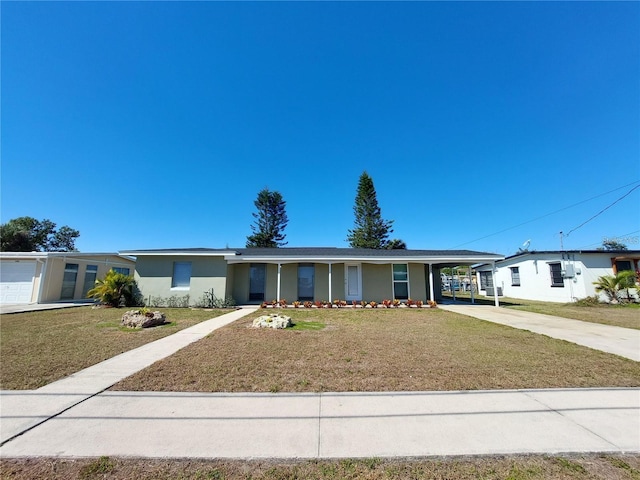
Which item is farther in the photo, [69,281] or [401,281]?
[69,281]

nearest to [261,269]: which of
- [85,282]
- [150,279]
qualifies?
[150,279]

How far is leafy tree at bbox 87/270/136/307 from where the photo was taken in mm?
12188

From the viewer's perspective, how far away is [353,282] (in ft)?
46.3

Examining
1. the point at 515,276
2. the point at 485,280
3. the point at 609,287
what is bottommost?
the point at 609,287

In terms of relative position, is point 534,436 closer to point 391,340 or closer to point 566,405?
point 566,405

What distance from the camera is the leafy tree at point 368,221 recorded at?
1373 inches

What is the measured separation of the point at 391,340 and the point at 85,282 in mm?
19434

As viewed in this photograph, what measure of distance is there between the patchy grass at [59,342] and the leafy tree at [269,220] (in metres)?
25.6

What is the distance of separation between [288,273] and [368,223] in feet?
75.6

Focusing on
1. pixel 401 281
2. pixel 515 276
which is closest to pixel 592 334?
pixel 401 281

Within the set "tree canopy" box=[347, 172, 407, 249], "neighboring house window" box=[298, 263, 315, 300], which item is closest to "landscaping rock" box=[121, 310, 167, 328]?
"neighboring house window" box=[298, 263, 315, 300]

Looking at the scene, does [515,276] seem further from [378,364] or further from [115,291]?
[115,291]

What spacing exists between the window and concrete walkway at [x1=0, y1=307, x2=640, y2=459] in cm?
1064

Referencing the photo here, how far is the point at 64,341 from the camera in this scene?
610cm
